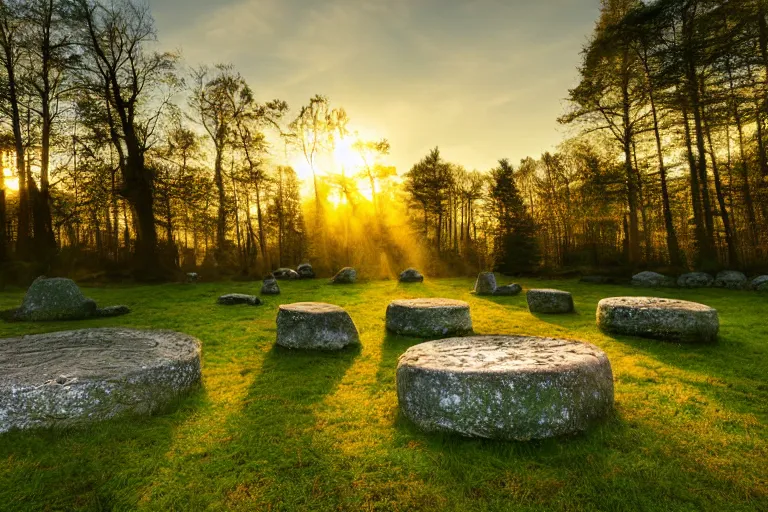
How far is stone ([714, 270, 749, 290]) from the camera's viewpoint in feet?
47.3

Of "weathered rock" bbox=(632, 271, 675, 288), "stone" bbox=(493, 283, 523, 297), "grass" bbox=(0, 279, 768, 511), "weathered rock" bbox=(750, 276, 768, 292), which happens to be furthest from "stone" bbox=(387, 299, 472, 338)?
"weathered rock" bbox=(750, 276, 768, 292)

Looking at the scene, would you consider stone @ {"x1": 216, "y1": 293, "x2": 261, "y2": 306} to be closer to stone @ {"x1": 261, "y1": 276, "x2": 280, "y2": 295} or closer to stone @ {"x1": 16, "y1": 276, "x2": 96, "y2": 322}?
stone @ {"x1": 261, "y1": 276, "x2": 280, "y2": 295}

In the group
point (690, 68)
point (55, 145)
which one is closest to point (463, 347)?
point (690, 68)

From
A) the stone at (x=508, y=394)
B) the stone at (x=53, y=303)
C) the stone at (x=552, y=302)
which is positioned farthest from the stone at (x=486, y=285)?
the stone at (x=53, y=303)

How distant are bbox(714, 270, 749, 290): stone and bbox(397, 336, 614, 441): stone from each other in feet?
53.8

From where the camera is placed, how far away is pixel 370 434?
10.8 feet

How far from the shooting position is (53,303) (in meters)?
8.95

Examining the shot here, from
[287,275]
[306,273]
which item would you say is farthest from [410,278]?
[287,275]

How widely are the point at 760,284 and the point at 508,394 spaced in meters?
17.0

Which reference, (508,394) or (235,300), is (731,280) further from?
(235,300)

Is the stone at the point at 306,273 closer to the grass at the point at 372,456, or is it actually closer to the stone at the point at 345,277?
the stone at the point at 345,277

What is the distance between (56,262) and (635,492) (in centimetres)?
2379

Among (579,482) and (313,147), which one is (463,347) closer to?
(579,482)

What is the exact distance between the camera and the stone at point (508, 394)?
2957mm
